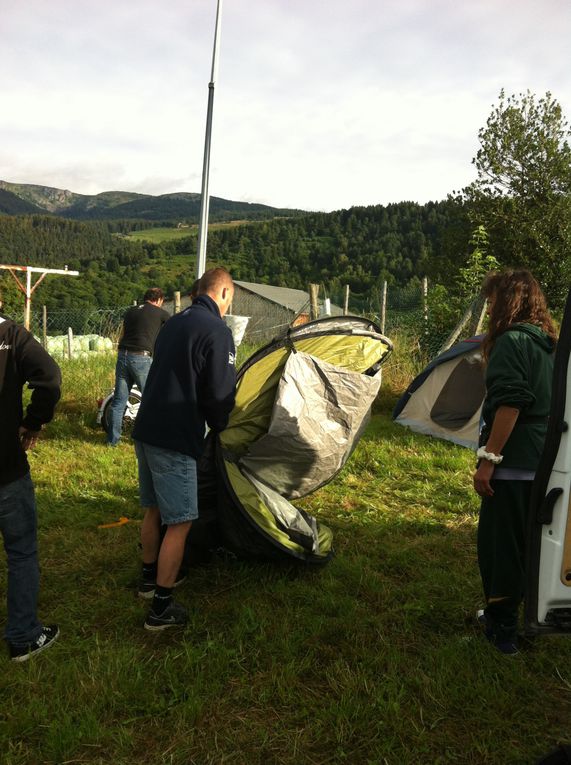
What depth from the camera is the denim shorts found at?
3.12 meters

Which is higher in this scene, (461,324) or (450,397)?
(461,324)

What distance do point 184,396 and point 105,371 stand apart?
277 inches

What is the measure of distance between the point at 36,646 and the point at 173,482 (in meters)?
1.10

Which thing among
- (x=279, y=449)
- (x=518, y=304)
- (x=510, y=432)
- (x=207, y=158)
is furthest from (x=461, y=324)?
(x=510, y=432)

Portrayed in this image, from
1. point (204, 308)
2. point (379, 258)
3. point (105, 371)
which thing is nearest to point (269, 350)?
point (204, 308)

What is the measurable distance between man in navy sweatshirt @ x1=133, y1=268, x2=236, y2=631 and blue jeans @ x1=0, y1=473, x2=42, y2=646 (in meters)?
0.62

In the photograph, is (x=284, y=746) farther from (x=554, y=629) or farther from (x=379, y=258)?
(x=379, y=258)

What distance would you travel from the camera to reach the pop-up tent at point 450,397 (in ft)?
23.9

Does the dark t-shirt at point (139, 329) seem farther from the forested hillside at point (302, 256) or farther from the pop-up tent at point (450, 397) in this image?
the forested hillside at point (302, 256)

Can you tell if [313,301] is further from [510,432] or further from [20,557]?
[20,557]

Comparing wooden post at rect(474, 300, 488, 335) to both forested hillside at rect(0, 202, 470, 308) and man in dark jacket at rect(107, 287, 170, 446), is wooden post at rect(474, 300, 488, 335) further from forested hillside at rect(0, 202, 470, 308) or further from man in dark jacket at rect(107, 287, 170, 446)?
forested hillside at rect(0, 202, 470, 308)

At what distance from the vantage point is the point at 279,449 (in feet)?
12.8

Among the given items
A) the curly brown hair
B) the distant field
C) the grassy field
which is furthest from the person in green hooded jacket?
the distant field

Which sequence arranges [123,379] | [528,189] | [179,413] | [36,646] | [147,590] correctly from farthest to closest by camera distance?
1. [528,189]
2. [123,379]
3. [147,590]
4. [179,413]
5. [36,646]
